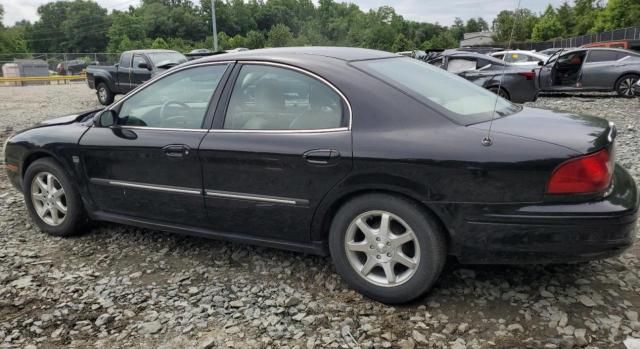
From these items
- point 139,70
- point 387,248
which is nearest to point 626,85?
point 387,248

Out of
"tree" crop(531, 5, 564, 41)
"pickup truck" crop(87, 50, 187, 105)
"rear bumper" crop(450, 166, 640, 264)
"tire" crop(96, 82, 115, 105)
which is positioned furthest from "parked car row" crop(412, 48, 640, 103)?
"tree" crop(531, 5, 564, 41)

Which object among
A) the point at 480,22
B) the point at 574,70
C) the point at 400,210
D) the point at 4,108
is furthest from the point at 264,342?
the point at 480,22

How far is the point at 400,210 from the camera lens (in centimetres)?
297

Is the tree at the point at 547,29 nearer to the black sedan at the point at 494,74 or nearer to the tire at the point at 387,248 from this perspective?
the black sedan at the point at 494,74

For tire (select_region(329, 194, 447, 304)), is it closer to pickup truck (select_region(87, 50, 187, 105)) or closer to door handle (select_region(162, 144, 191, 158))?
door handle (select_region(162, 144, 191, 158))

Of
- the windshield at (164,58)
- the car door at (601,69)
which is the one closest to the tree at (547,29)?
the car door at (601,69)

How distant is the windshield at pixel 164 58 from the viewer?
601 inches

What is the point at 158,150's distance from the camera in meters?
3.73

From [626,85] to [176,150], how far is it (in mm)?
13307

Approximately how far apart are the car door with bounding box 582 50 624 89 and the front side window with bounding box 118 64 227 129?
1269 cm

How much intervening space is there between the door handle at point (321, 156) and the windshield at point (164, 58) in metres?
12.8

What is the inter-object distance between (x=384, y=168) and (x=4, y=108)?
16.4 meters

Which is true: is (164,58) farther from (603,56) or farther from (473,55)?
(603,56)

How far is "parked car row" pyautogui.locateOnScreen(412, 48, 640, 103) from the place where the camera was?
11.3m
